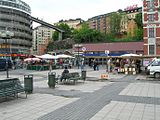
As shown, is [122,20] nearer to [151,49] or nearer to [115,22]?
[115,22]

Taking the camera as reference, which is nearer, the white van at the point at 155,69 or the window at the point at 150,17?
the white van at the point at 155,69

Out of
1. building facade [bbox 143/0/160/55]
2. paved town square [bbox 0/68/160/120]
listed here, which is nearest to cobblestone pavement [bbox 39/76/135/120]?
paved town square [bbox 0/68/160/120]

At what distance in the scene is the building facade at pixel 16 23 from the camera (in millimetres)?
78562

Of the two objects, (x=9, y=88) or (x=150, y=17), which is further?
(x=150, y=17)

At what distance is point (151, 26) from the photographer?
47938 millimetres

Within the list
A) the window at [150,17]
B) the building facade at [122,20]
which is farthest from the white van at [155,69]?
the building facade at [122,20]

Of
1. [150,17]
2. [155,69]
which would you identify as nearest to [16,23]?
[150,17]

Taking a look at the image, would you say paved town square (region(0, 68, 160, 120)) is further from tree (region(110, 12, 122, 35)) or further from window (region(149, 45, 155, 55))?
tree (region(110, 12, 122, 35))

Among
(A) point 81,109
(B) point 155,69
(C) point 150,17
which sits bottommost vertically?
(A) point 81,109

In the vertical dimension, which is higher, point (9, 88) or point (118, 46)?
point (118, 46)

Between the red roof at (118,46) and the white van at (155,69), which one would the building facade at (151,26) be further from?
the white van at (155,69)

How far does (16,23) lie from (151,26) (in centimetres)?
5074

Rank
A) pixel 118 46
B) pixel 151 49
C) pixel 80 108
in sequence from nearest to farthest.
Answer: pixel 80 108 < pixel 151 49 < pixel 118 46

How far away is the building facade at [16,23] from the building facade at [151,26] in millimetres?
43795
